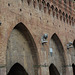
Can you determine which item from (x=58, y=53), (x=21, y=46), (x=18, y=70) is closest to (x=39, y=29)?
(x=21, y=46)

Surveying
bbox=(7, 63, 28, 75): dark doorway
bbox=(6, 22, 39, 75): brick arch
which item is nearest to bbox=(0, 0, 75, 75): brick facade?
bbox=(6, 22, 39, 75): brick arch

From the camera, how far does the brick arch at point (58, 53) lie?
16.8 metres

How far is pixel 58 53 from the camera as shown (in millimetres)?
17734

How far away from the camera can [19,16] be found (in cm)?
1220

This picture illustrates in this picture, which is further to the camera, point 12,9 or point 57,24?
point 57,24

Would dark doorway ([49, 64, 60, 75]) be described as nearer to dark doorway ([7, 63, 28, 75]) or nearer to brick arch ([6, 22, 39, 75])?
brick arch ([6, 22, 39, 75])

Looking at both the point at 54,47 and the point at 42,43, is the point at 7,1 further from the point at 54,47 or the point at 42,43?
the point at 54,47

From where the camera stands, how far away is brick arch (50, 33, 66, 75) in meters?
16.8

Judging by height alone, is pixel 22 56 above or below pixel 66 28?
below

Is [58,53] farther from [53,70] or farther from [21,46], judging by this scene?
[21,46]

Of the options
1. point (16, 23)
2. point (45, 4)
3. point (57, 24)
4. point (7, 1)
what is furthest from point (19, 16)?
point (57, 24)

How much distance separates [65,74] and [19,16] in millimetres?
8117

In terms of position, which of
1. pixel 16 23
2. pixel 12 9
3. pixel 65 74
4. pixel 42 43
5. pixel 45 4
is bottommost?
pixel 65 74

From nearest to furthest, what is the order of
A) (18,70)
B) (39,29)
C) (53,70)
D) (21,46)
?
(21,46), (18,70), (39,29), (53,70)
